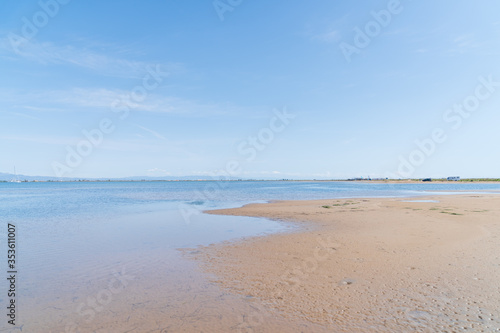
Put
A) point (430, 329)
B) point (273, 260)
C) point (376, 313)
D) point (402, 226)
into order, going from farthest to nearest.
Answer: point (402, 226) → point (273, 260) → point (376, 313) → point (430, 329)

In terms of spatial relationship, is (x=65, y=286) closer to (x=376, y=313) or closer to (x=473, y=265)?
(x=376, y=313)

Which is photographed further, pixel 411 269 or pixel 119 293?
pixel 411 269

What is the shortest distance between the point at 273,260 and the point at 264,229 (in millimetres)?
7043

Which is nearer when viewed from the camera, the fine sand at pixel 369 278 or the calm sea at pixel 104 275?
the fine sand at pixel 369 278

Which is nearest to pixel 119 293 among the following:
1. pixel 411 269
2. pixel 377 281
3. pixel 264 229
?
pixel 377 281

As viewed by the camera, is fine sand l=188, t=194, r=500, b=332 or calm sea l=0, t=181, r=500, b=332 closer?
fine sand l=188, t=194, r=500, b=332

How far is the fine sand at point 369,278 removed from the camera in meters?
6.12

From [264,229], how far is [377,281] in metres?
9.98

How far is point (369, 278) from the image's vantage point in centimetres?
846

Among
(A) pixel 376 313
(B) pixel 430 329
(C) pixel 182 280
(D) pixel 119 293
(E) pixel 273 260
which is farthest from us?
(E) pixel 273 260

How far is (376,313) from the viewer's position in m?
6.35

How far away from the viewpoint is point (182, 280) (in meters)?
8.80

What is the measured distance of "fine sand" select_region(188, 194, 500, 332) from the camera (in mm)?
6116

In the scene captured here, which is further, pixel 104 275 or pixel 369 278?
pixel 104 275
